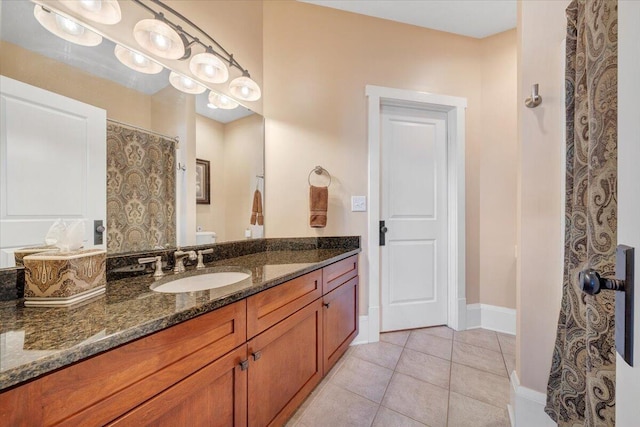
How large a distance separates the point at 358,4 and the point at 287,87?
2.88ft

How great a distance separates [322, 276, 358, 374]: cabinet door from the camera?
1595 millimetres

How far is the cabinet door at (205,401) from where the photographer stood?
691 millimetres

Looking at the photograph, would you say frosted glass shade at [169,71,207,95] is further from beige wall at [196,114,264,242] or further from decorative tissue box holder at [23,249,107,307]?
decorative tissue box holder at [23,249,107,307]

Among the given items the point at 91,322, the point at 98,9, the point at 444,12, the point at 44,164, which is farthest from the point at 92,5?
the point at 444,12

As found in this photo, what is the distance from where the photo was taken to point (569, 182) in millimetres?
1002

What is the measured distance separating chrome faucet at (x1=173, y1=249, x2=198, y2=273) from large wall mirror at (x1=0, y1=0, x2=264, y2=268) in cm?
11

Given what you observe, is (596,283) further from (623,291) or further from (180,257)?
(180,257)

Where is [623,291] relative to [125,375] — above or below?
above

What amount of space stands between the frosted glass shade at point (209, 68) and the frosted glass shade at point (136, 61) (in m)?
0.24

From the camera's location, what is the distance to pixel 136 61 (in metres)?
1.26

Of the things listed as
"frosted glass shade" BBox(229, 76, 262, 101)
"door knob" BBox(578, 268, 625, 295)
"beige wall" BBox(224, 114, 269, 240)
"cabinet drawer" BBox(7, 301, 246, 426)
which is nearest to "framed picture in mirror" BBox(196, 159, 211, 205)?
"beige wall" BBox(224, 114, 269, 240)

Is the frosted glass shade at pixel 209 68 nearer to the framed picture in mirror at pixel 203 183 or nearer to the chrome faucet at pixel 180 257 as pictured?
the framed picture in mirror at pixel 203 183

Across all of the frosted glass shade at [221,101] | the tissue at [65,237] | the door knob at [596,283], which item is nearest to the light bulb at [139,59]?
the frosted glass shade at [221,101]

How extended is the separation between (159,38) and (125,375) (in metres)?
1.53
